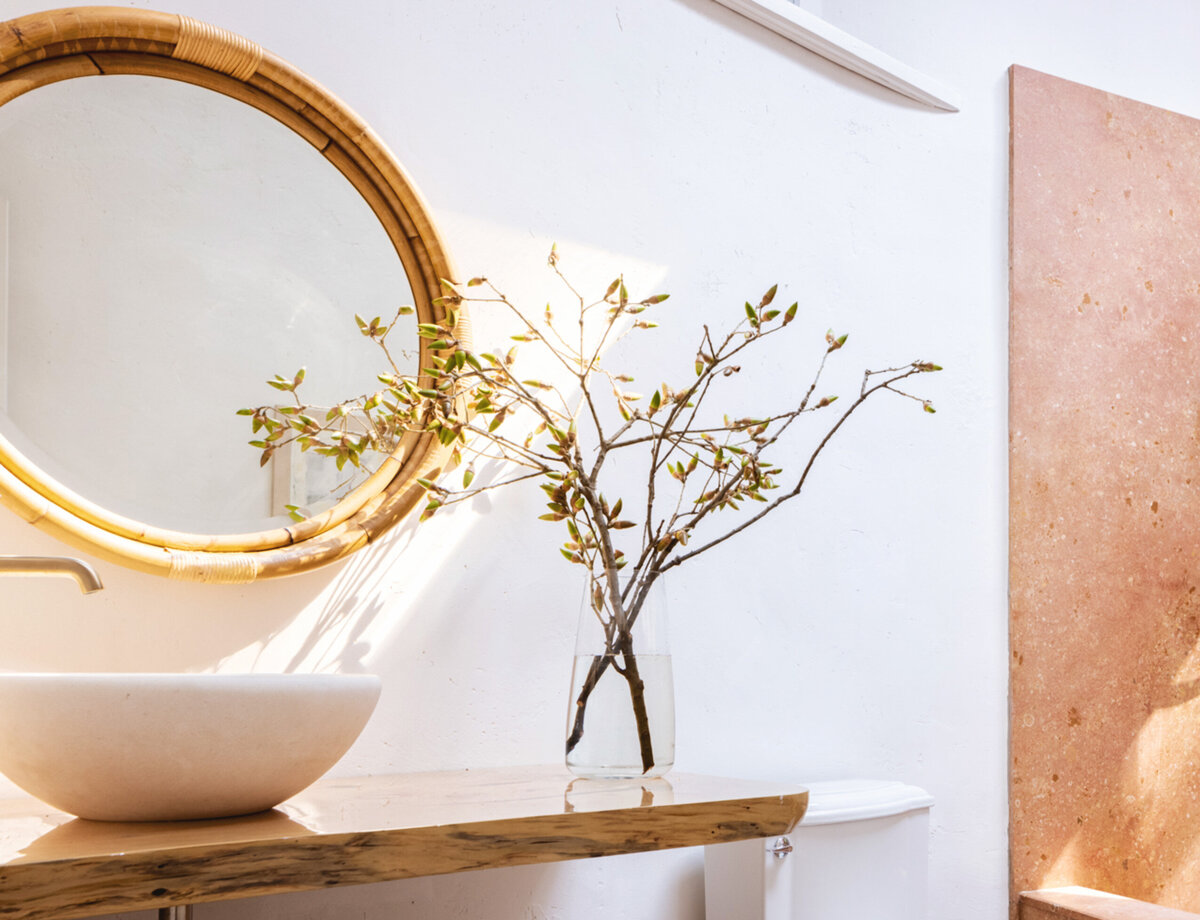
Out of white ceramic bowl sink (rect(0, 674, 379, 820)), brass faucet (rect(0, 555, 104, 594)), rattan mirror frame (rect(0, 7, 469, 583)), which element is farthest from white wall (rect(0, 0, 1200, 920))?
white ceramic bowl sink (rect(0, 674, 379, 820))

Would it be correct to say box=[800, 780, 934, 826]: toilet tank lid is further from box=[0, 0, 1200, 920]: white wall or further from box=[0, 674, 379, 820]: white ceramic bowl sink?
box=[0, 674, 379, 820]: white ceramic bowl sink

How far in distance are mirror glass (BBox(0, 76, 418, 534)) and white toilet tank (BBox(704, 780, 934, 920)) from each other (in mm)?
740

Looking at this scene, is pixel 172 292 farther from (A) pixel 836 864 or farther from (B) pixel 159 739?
(A) pixel 836 864

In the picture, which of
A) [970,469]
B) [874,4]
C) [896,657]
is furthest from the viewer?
[874,4]

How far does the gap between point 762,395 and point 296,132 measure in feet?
2.64

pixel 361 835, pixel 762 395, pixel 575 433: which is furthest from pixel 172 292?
pixel 762 395

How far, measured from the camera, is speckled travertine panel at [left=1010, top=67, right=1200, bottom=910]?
6.41 ft

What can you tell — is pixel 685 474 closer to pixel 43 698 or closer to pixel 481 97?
pixel 481 97

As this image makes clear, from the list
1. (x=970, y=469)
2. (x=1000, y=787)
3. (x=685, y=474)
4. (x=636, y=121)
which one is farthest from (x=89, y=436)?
(x=1000, y=787)

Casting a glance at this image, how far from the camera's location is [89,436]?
3.69 ft

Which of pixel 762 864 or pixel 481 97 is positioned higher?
pixel 481 97

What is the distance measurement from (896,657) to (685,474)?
27.5 inches

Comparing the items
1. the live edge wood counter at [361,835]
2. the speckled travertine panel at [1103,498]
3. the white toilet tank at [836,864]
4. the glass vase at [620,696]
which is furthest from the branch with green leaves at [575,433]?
the speckled travertine panel at [1103,498]

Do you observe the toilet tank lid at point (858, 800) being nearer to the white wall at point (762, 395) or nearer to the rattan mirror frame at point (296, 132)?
the white wall at point (762, 395)
